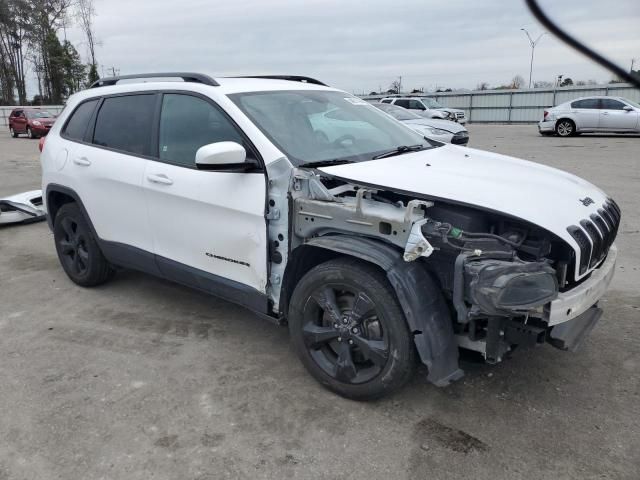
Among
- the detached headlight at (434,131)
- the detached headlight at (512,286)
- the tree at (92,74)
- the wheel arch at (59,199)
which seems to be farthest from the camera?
the tree at (92,74)

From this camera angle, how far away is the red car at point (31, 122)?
2633 cm

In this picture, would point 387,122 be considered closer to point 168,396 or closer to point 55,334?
point 168,396

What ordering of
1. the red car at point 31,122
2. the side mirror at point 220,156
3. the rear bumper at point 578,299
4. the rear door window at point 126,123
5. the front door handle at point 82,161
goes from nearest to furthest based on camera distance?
1. the rear bumper at point 578,299
2. the side mirror at point 220,156
3. the rear door window at point 126,123
4. the front door handle at point 82,161
5. the red car at point 31,122

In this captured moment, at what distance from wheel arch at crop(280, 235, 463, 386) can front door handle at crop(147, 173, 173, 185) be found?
1.41 m

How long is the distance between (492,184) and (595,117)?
63.1 ft

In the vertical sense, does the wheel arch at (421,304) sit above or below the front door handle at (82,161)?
below

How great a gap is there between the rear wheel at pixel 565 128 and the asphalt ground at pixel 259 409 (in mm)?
17831

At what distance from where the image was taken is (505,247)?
8.59ft

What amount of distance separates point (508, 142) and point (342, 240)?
17513mm

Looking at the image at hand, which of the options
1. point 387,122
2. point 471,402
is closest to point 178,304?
point 387,122

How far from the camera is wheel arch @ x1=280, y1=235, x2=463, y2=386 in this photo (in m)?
2.71

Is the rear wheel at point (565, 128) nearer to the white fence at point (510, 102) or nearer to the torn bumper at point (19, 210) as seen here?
the white fence at point (510, 102)

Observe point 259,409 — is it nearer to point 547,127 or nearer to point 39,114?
point 547,127

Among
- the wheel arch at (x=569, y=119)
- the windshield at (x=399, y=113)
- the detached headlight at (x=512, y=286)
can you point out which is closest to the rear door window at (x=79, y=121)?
the detached headlight at (x=512, y=286)
